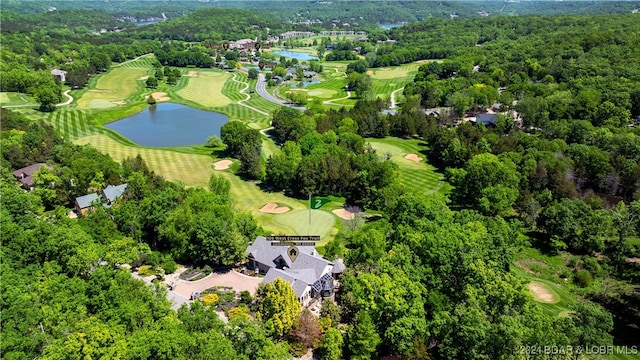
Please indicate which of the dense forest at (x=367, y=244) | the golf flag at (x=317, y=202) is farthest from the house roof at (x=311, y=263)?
the golf flag at (x=317, y=202)

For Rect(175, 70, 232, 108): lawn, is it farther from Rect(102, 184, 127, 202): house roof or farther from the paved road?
Rect(102, 184, 127, 202): house roof

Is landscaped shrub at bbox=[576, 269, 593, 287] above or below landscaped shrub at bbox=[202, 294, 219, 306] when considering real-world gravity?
above

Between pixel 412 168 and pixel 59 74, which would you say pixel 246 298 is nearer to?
pixel 412 168

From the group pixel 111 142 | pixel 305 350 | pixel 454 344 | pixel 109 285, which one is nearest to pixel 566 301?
pixel 454 344

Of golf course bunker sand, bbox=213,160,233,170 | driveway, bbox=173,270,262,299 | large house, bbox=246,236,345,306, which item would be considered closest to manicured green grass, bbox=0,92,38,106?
golf course bunker sand, bbox=213,160,233,170

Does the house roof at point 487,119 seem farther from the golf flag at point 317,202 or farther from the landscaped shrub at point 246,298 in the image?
the landscaped shrub at point 246,298

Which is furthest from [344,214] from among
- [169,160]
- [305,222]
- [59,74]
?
[59,74]

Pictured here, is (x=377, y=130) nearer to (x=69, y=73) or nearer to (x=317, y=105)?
(x=317, y=105)
